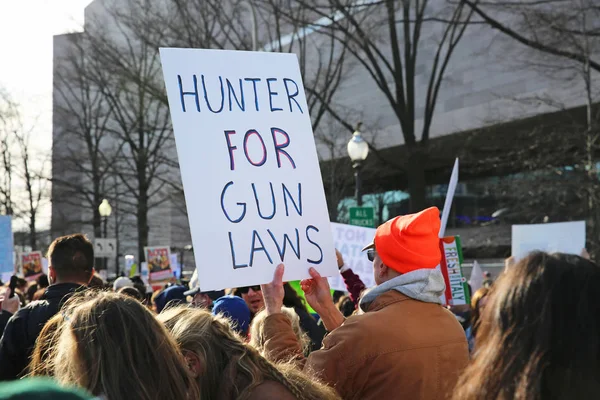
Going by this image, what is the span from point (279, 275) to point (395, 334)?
0.70 m

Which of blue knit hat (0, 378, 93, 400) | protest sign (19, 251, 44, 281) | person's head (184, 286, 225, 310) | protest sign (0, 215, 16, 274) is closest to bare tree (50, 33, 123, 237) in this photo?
protest sign (19, 251, 44, 281)

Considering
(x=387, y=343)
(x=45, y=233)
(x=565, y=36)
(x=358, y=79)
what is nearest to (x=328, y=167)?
(x=358, y=79)

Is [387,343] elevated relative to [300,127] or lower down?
lower down

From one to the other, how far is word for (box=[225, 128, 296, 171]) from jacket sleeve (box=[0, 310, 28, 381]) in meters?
Answer: 1.69

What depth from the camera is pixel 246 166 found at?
11.2 ft

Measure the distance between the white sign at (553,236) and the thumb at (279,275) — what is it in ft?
16.6

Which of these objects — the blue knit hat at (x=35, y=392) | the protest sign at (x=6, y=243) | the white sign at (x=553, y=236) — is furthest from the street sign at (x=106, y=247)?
the blue knit hat at (x=35, y=392)

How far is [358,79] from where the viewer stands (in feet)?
94.8

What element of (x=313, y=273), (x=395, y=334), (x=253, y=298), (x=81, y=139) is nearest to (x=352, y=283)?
(x=253, y=298)

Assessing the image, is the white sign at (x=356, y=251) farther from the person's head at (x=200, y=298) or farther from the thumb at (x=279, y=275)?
the thumb at (x=279, y=275)

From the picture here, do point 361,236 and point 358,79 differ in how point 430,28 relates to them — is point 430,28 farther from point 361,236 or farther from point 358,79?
point 361,236

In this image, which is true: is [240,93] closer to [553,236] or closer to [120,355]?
[120,355]

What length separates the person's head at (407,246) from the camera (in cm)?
311

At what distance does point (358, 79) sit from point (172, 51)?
2602 centimetres
